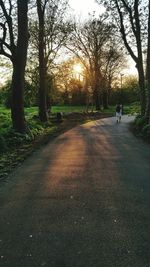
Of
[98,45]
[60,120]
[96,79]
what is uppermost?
[98,45]

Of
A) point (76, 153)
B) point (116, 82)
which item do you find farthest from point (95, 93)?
point (76, 153)

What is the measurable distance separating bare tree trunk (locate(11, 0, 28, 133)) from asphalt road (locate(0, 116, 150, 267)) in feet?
24.4

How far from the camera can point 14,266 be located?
491 centimetres

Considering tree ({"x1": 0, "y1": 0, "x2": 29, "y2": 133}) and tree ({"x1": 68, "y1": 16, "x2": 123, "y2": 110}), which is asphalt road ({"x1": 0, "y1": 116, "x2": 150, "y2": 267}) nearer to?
tree ({"x1": 0, "y1": 0, "x2": 29, "y2": 133})

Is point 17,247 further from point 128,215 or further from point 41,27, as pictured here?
point 41,27

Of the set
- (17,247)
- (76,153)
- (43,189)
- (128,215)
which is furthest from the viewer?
(76,153)

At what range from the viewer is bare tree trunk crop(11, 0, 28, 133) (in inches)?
768

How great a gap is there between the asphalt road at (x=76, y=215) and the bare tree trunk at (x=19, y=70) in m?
7.44

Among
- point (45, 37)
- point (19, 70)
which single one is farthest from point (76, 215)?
point (45, 37)

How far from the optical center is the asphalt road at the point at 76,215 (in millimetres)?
5199

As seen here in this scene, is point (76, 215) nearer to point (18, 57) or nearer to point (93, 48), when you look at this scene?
point (18, 57)

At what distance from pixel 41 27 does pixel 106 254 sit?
27487mm

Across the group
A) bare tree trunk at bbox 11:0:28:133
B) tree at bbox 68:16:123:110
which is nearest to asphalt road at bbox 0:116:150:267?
bare tree trunk at bbox 11:0:28:133

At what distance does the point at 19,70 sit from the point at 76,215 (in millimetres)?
13762
